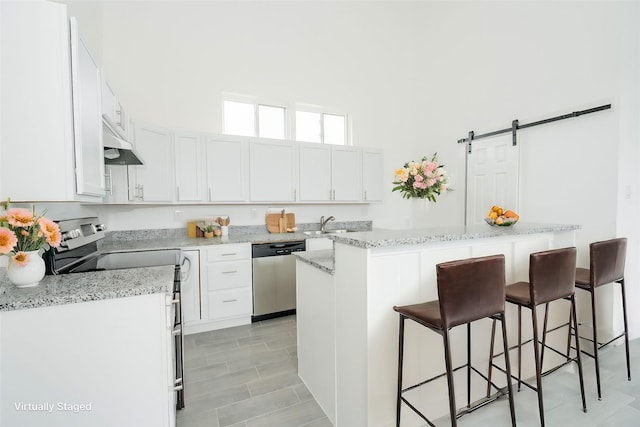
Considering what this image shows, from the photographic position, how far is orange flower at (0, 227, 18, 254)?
1.09 m

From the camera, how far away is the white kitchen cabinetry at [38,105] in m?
1.17

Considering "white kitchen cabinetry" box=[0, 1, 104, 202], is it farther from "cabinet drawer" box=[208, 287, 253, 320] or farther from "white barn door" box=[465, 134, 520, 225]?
"white barn door" box=[465, 134, 520, 225]

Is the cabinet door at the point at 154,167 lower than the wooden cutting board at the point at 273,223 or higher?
higher

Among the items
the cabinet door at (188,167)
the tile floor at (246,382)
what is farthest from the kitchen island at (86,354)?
the cabinet door at (188,167)

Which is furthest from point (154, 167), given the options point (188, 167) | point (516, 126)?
point (516, 126)

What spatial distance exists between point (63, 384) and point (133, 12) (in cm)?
389

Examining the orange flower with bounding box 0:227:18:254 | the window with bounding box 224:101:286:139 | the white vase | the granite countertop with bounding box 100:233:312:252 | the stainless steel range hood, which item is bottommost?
the granite countertop with bounding box 100:233:312:252

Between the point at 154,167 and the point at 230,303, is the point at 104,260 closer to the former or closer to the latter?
the point at 154,167

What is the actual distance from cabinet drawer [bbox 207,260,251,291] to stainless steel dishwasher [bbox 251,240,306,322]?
0.10 meters

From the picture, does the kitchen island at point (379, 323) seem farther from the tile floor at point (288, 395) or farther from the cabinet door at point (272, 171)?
the cabinet door at point (272, 171)

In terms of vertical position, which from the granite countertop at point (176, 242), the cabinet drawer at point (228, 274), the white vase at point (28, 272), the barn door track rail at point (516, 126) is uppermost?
the barn door track rail at point (516, 126)

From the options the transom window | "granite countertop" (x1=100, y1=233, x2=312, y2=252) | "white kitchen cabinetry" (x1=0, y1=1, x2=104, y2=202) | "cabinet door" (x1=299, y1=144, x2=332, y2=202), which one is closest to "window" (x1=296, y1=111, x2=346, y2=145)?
the transom window

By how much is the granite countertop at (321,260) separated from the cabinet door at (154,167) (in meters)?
1.92

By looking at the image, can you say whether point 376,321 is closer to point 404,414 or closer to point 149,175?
point 404,414
